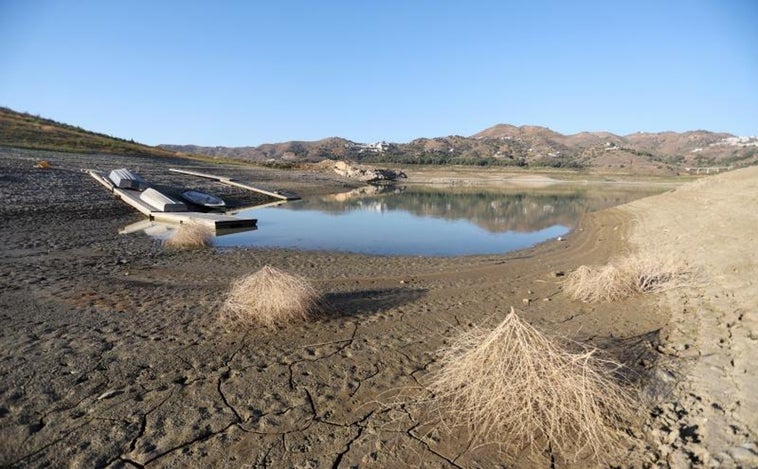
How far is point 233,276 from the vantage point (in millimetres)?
10445

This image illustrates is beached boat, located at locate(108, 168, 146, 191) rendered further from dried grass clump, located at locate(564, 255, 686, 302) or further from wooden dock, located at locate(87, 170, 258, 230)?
dried grass clump, located at locate(564, 255, 686, 302)

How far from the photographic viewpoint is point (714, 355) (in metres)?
5.45

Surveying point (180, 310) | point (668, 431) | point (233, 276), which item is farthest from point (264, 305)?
point (668, 431)

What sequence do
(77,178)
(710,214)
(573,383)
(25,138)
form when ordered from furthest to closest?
(25,138) < (77,178) < (710,214) < (573,383)

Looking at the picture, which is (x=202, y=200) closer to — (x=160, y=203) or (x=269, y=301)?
(x=160, y=203)

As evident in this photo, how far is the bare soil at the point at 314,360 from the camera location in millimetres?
3775

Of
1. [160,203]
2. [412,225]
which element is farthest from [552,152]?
[160,203]

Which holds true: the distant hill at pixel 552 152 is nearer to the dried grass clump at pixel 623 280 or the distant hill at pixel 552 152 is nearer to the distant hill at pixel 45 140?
the distant hill at pixel 45 140

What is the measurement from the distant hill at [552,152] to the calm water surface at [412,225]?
193ft

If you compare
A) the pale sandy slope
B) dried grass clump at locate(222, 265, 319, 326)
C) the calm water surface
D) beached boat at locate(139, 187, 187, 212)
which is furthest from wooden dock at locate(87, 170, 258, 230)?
the pale sandy slope

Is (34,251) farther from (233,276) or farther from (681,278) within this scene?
(681,278)

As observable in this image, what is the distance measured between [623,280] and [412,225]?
51.1ft

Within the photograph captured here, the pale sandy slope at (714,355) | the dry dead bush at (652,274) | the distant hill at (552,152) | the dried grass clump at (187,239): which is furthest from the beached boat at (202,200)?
the distant hill at (552,152)

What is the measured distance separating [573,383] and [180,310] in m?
6.06
